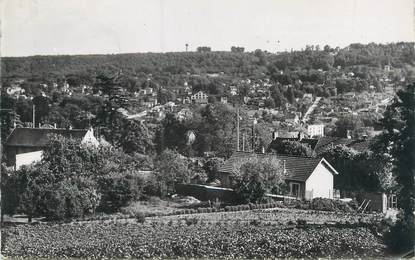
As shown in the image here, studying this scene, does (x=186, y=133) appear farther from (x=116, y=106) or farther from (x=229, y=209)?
(x=229, y=209)

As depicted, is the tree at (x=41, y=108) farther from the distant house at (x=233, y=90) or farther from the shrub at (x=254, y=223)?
the shrub at (x=254, y=223)

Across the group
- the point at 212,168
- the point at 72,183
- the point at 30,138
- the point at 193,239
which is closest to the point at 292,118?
the point at 212,168

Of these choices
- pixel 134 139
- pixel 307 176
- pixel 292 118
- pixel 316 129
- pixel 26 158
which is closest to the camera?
pixel 307 176

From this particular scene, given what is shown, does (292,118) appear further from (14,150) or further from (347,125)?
(14,150)

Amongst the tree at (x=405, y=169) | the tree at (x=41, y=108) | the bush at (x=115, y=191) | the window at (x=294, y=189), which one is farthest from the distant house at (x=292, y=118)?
the tree at (x=405, y=169)

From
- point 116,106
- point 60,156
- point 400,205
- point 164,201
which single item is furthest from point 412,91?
point 116,106

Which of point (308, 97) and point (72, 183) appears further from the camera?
point (308, 97)
